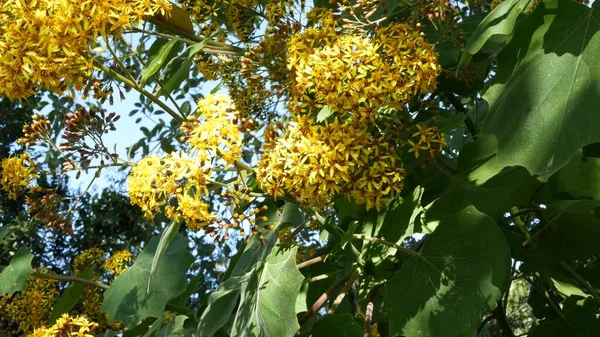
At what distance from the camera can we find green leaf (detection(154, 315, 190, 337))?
2857 millimetres

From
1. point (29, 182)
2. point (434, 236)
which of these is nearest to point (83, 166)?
point (29, 182)

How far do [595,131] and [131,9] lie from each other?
52.9 inches

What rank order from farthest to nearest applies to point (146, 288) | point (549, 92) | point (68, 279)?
point (68, 279), point (146, 288), point (549, 92)

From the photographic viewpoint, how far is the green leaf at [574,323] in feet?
9.68

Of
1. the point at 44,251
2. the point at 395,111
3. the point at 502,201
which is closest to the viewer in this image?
the point at 395,111

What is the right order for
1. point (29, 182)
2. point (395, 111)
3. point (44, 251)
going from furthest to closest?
point (44, 251) < point (29, 182) < point (395, 111)

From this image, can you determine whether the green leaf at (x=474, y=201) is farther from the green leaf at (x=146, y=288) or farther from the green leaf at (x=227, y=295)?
the green leaf at (x=146, y=288)

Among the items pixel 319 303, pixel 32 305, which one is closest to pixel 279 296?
pixel 319 303

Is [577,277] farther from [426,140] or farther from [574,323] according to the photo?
[426,140]

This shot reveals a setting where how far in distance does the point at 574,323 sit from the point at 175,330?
4.80 ft

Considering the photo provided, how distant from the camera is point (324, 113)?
2326 mm

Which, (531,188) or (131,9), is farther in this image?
(531,188)

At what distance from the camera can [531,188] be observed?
2.68m

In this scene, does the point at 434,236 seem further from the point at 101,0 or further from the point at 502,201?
the point at 101,0
